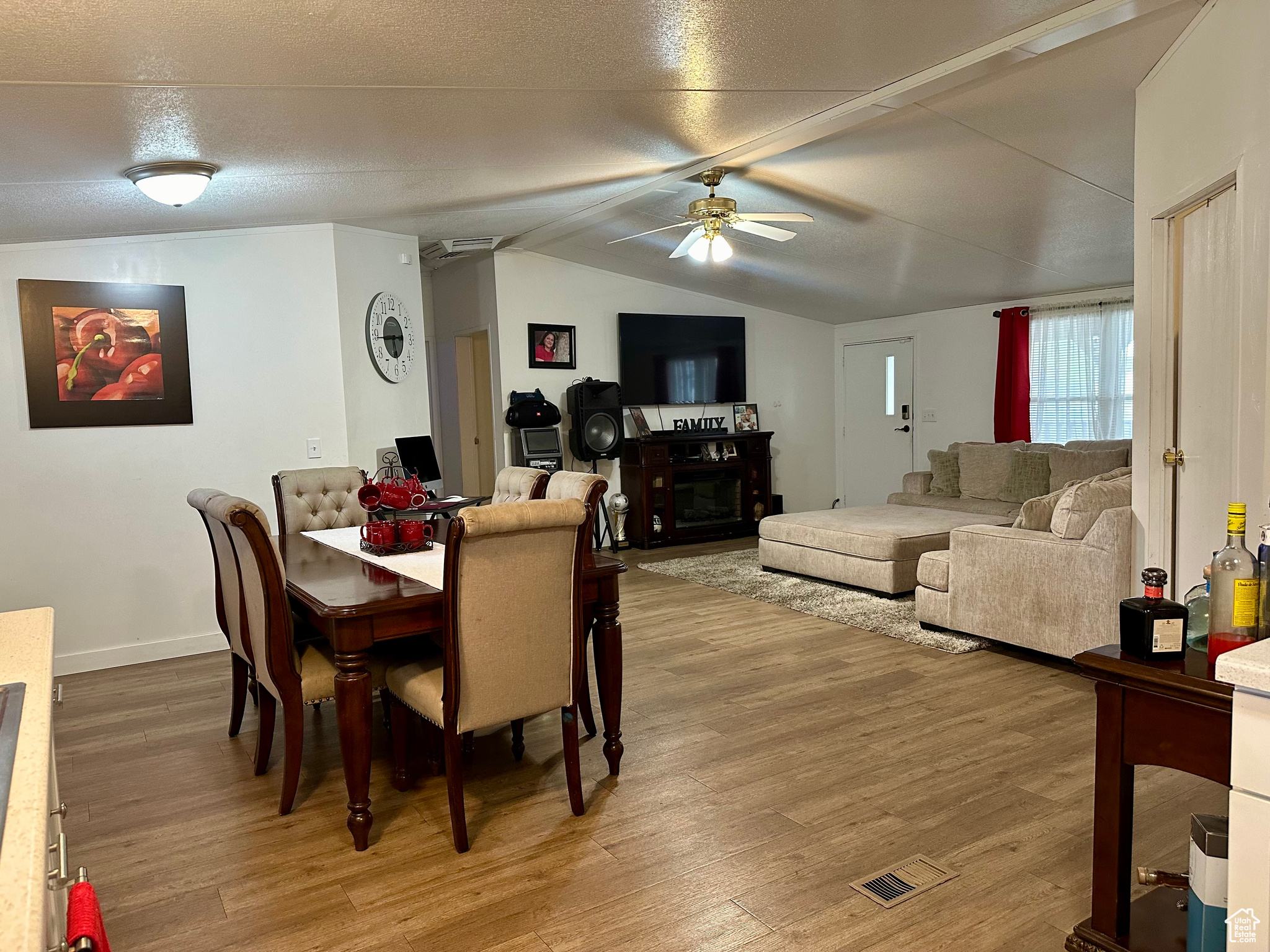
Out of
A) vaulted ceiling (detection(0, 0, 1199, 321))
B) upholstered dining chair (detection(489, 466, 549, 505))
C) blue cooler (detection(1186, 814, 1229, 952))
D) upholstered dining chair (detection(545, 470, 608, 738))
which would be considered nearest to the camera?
blue cooler (detection(1186, 814, 1229, 952))

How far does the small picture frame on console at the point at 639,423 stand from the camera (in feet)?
25.3

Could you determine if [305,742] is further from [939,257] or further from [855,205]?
[939,257]

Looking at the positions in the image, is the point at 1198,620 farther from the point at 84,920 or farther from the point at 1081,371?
the point at 1081,371

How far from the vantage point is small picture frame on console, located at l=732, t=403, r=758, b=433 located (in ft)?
27.8

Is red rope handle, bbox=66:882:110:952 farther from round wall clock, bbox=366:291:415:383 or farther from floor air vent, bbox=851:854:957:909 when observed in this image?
round wall clock, bbox=366:291:415:383

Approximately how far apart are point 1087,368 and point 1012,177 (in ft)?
9.81

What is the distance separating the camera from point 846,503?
30.1ft

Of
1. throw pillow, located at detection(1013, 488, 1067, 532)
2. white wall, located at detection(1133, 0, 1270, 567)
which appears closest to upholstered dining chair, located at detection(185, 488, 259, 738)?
white wall, located at detection(1133, 0, 1270, 567)

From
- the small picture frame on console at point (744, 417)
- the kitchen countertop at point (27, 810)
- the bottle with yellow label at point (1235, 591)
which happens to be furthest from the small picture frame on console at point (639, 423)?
the kitchen countertop at point (27, 810)

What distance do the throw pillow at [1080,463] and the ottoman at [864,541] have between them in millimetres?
576

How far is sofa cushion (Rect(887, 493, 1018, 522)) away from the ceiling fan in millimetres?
2660

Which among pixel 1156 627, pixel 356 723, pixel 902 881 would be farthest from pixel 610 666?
pixel 1156 627

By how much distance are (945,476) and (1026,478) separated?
69cm

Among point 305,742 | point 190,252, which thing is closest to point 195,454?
point 190,252
